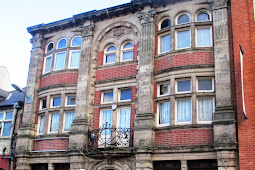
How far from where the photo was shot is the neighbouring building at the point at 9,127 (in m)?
22.5

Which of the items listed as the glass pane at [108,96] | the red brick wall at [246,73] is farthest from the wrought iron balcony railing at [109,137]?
the red brick wall at [246,73]

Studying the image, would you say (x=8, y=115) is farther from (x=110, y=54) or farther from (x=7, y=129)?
(x=110, y=54)

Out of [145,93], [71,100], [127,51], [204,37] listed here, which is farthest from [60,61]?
[204,37]

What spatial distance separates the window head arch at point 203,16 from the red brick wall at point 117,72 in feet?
13.6

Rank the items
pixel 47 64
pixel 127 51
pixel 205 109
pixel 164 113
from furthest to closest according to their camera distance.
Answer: pixel 47 64, pixel 127 51, pixel 164 113, pixel 205 109

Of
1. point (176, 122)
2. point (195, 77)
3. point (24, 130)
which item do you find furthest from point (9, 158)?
point (195, 77)

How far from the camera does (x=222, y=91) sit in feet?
53.4

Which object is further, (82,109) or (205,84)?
(82,109)

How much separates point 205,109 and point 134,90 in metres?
3.97

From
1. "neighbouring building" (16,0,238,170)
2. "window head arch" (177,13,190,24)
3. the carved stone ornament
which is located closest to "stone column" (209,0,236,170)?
"neighbouring building" (16,0,238,170)

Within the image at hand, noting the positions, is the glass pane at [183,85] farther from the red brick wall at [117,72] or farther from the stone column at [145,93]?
the red brick wall at [117,72]

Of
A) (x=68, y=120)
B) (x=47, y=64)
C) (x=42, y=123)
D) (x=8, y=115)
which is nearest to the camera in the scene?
(x=68, y=120)

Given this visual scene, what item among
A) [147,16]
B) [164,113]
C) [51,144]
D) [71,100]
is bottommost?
[51,144]

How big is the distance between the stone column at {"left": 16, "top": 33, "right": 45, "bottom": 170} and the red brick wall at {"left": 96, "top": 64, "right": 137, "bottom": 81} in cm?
452
